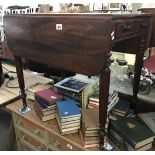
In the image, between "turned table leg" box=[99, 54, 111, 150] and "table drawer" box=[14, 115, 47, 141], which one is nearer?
"turned table leg" box=[99, 54, 111, 150]

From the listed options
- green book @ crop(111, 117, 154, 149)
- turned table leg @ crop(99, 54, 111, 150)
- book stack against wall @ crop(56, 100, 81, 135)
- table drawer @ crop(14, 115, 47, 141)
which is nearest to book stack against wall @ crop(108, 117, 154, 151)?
green book @ crop(111, 117, 154, 149)

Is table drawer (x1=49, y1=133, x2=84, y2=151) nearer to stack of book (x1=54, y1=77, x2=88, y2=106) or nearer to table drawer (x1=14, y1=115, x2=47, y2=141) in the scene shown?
table drawer (x1=14, y1=115, x2=47, y2=141)

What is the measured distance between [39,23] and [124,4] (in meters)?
1.01

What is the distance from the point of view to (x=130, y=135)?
3.52ft

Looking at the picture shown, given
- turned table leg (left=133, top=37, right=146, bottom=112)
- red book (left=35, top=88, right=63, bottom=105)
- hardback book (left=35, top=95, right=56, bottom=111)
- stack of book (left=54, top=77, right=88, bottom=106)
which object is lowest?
hardback book (left=35, top=95, right=56, bottom=111)

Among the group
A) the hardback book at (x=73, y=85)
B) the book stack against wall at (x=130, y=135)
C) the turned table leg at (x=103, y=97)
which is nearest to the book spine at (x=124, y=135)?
the book stack against wall at (x=130, y=135)

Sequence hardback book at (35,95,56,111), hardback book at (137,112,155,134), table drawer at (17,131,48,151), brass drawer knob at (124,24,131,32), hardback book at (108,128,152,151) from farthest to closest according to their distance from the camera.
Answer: table drawer at (17,131,48,151) → hardback book at (35,95,56,111) → hardback book at (137,112,155,134) → hardback book at (108,128,152,151) → brass drawer knob at (124,24,131,32)

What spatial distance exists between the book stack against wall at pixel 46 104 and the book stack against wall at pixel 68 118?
2.9 inches

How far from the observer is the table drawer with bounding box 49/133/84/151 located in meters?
1.17

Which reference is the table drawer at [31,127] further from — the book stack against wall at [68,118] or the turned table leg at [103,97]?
the turned table leg at [103,97]

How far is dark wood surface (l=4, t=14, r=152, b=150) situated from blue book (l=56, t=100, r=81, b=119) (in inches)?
7.1

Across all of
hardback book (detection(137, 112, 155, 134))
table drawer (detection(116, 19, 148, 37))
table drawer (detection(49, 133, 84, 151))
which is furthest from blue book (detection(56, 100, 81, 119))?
table drawer (detection(116, 19, 148, 37))

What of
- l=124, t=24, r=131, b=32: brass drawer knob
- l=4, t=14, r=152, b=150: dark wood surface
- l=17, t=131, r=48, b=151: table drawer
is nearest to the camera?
l=4, t=14, r=152, b=150: dark wood surface

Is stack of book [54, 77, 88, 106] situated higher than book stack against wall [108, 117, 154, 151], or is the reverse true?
stack of book [54, 77, 88, 106]
